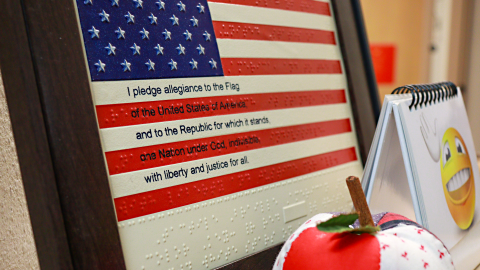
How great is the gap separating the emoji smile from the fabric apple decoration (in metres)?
0.35

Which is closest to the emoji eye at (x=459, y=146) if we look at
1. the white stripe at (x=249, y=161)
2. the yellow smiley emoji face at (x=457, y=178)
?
the yellow smiley emoji face at (x=457, y=178)

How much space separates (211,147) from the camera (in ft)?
2.14

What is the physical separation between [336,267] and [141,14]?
0.49 m

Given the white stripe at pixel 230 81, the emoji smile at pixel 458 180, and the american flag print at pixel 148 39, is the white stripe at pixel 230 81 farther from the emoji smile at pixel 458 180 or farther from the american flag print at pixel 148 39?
the emoji smile at pixel 458 180

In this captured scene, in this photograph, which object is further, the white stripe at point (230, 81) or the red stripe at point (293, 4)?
the red stripe at point (293, 4)

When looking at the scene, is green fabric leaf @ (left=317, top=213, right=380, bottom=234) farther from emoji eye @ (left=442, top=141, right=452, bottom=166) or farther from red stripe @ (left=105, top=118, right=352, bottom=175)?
emoji eye @ (left=442, top=141, right=452, bottom=166)

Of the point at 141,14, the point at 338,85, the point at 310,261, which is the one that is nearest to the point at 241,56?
the point at 141,14

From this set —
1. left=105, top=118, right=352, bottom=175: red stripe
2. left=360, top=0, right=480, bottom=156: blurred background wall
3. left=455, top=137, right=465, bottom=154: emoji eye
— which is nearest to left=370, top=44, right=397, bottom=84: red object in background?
left=360, top=0, right=480, bottom=156: blurred background wall

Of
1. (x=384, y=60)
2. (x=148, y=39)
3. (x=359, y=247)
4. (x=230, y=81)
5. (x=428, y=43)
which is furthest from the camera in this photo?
(x=384, y=60)

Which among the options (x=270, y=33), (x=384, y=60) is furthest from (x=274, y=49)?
(x=384, y=60)

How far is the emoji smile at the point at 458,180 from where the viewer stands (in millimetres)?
762

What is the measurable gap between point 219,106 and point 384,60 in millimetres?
3073

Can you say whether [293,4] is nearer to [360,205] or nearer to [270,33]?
[270,33]

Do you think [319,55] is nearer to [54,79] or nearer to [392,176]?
[392,176]
